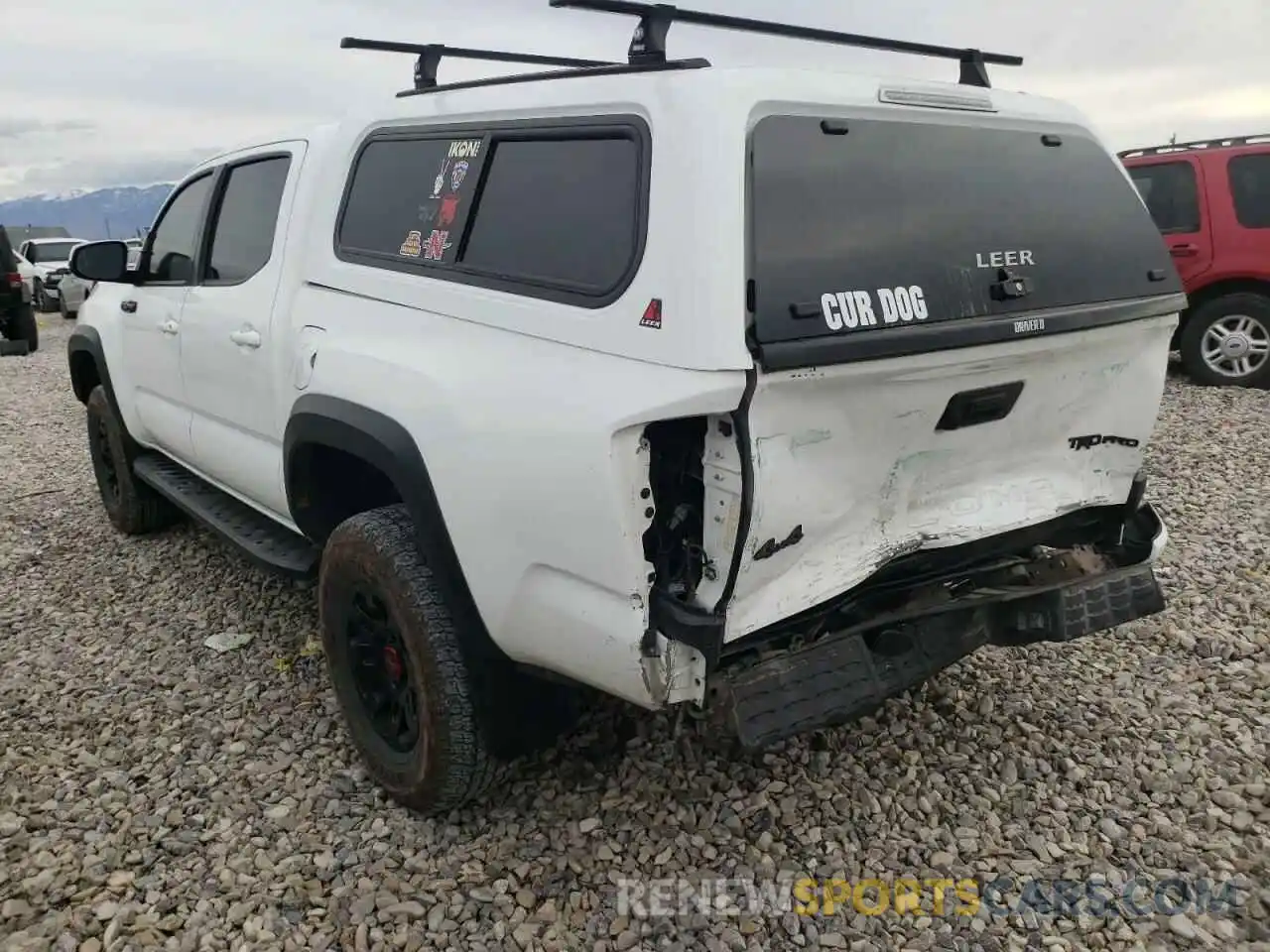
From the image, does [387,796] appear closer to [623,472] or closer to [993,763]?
[623,472]

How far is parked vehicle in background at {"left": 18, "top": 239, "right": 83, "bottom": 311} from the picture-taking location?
723 inches

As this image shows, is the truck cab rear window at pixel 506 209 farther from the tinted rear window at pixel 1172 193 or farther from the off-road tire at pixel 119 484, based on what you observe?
the tinted rear window at pixel 1172 193

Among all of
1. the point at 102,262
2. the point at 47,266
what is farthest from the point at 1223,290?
the point at 47,266

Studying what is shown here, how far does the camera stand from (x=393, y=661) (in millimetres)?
2873

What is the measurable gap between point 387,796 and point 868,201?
7.25ft

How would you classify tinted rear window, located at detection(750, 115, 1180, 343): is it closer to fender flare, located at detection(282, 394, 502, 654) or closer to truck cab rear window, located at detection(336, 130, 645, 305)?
truck cab rear window, located at detection(336, 130, 645, 305)

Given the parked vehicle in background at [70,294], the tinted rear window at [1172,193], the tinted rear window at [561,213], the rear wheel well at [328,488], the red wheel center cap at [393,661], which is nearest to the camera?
the tinted rear window at [561,213]

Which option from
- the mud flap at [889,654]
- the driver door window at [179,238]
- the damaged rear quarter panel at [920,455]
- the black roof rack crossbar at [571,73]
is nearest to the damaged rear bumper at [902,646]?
the mud flap at [889,654]

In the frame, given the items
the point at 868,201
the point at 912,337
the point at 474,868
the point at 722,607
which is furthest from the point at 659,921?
the point at 868,201

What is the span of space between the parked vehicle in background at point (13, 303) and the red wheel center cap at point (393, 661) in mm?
12655

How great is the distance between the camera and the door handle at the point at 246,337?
3.40 m

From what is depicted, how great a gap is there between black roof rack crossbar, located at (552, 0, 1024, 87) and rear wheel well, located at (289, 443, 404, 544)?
5.10 feet

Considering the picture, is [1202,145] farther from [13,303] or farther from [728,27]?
[13,303]

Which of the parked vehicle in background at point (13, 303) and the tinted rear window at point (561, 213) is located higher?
the tinted rear window at point (561, 213)
